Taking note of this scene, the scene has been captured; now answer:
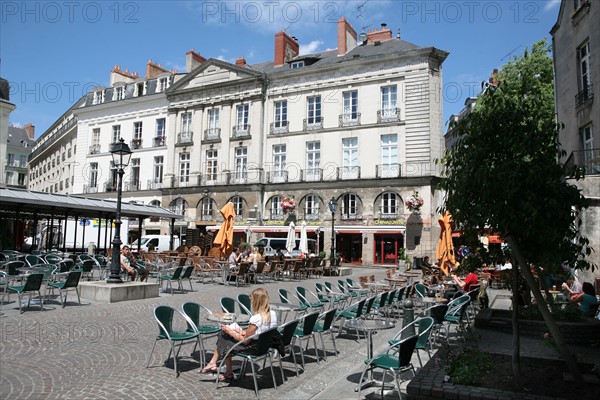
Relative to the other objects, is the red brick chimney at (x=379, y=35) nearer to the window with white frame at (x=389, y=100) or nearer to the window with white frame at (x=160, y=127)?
the window with white frame at (x=389, y=100)

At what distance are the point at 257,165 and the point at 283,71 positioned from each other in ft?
24.0

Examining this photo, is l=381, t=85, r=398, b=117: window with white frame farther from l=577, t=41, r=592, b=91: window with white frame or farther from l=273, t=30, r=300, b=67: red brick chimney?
l=577, t=41, r=592, b=91: window with white frame

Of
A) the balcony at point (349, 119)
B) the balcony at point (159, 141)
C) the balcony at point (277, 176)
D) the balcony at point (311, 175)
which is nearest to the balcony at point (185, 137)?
the balcony at point (159, 141)

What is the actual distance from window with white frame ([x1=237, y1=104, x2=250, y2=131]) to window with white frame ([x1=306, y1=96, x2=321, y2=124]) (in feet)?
16.5

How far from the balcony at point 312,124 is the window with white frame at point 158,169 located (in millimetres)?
13532

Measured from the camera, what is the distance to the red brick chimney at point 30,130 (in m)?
76.6

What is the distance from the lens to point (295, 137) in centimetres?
3419

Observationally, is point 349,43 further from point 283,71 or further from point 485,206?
point 485,206

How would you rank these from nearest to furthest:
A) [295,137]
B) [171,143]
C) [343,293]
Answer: [343,293]
[295,137]
[171,143]

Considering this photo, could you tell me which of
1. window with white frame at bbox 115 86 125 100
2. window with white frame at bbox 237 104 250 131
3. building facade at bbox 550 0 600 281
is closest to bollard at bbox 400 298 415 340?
building facade at bbox 550 0 600 281

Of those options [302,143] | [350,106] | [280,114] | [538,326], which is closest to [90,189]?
[280,114]

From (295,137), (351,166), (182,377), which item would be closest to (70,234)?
(295,137)

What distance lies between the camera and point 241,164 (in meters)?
35.8

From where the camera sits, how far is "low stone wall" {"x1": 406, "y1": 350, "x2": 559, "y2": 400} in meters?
4.15
